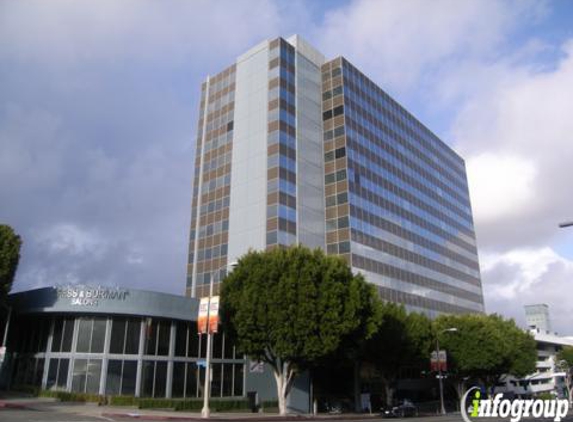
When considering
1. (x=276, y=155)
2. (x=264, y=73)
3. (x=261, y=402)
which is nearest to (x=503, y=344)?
(x=261, y=402)

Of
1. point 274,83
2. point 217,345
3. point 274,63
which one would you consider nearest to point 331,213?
point 274,83

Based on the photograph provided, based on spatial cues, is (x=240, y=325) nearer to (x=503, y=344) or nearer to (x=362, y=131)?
(x=503, y=344)

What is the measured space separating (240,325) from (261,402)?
42.5 feet

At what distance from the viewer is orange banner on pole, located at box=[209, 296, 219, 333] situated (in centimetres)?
3516

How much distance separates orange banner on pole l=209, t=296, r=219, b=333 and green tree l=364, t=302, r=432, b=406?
19742mm

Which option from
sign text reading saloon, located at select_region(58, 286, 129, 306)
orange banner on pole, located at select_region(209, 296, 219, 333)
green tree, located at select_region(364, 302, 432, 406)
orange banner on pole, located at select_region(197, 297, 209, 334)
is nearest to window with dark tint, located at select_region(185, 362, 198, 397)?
sign text reading saloon, located at select_region(58, 286, 129, 306)

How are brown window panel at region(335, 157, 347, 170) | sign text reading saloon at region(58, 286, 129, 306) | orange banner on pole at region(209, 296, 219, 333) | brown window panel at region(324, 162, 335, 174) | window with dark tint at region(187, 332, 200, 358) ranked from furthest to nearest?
brown window panel at region(324, 162, 335, 174) → brown window panel at region(335, 157, 347, 170) → window with dark tint at region(187, 332, 200, 358) → sign text reading saloon at region(58, 286, 129, 306) → orange banner on pole at region(209, 296, 219, 333)

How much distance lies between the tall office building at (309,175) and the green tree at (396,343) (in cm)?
1518

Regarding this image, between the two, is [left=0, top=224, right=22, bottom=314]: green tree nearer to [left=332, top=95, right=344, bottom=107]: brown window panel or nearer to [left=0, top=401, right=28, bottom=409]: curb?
[left=0, top=401, right=28, bottom=409]: curb

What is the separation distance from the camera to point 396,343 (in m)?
53.0

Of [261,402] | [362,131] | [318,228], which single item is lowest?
[261,402]

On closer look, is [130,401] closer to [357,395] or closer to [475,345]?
[357,395]

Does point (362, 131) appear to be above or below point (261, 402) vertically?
above

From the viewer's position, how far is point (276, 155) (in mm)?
71688
